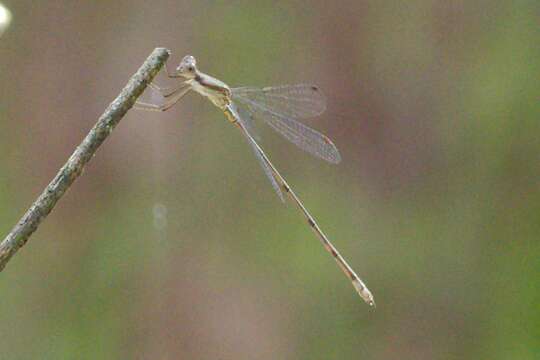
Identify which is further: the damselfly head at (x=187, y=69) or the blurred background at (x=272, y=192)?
the blurred background at (x=272, y=192)

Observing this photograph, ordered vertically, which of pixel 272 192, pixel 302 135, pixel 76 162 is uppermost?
pixel 76 162

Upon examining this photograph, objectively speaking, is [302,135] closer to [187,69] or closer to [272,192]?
[272,192]

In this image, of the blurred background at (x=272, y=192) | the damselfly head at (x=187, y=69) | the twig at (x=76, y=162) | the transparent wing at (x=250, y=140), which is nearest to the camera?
the twig at (x=76, y=162)

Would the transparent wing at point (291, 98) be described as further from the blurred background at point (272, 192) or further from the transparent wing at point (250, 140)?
the blurred background at point (272, 192)

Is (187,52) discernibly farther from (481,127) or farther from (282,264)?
(481,127)

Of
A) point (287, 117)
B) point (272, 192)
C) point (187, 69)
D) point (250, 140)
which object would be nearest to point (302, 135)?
point (287, 117)

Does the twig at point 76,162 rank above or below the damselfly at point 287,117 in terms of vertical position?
above

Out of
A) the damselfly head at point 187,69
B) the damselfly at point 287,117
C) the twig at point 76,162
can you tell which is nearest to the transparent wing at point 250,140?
the damselfly at point 287,117

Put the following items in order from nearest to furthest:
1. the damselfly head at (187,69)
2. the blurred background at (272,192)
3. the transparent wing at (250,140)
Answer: the damselfly head at (187,69) → the transparent wing at (250,140) → the blurred background at (272,192)
